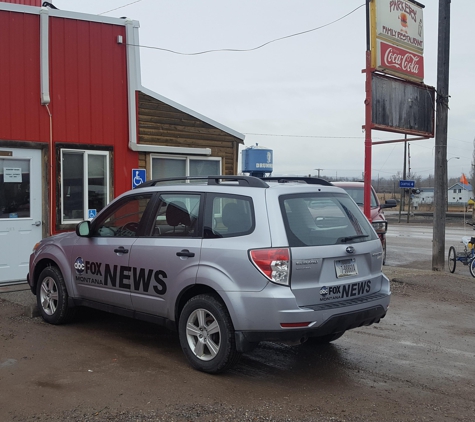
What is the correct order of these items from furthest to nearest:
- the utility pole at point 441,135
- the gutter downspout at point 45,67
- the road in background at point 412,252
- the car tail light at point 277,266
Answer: the road in background at point 412,252 → the utility pole at point 441,135 → the gutter downspout at point 45,67 → the car tail light at point 277,266

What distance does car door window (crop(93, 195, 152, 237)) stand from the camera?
21.6 ft

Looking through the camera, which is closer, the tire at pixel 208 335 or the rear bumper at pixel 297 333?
the rear bumper at pixel 297 333

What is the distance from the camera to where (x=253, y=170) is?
618 inches

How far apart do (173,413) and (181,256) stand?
164 cm

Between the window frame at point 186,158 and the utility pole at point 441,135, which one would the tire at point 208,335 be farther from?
the utility pole at point 441,135

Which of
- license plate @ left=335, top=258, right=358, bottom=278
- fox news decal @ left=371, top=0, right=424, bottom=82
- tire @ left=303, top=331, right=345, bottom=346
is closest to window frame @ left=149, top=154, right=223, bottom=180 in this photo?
fox news decal @ left=371, top=0, right=424, bottom=82

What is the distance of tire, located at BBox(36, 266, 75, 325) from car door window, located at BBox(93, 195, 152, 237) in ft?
2.89

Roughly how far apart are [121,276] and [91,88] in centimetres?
560

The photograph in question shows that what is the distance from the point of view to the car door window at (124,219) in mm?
6574

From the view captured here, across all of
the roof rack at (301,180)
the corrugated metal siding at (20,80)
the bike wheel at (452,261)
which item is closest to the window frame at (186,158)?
the corrugated metal siding at (20,80)

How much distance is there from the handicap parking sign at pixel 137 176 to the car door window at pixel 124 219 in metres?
4.38

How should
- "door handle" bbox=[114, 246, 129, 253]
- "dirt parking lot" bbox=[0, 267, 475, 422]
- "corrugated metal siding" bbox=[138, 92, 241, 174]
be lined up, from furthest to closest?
"corrugated metal siding" bbox=[138, 92, 241, 174], "door handle" bbox=[114, 246, 129, 253], "dirt parking lot" bbox=[0, 267, 475, 422]

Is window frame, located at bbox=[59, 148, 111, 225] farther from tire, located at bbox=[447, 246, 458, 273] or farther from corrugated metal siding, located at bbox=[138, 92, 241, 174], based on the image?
tire, located at bbox=[447, 246, 458, 273]

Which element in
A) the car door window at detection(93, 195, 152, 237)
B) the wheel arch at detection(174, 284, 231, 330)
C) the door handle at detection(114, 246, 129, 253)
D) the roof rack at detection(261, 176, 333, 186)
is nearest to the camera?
the wheel arch at detection(174, 284, 231, 330)
